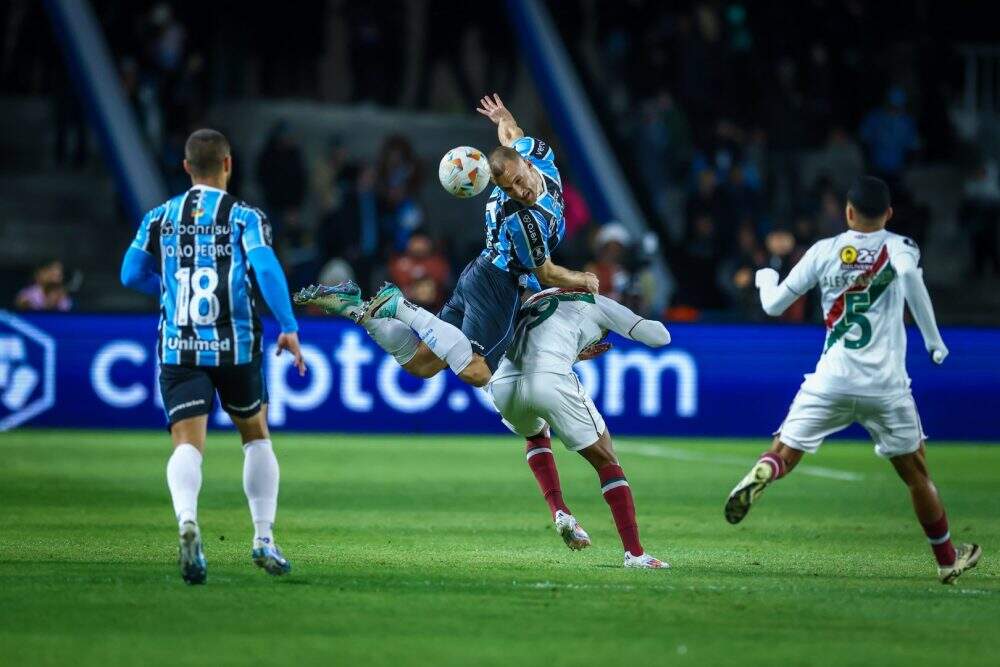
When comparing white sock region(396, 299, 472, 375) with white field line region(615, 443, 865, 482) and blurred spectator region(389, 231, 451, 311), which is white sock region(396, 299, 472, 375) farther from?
blurred spectator region(389, 231, 451, 311)

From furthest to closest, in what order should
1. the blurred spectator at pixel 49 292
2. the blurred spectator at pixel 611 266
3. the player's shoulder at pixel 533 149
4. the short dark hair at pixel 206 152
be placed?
the blurred spectator at pixel 611 266
the blurred spectator at pixel 49 292
the player's shoulder at pixel 533 149
the short dark hair at pixel 206 152

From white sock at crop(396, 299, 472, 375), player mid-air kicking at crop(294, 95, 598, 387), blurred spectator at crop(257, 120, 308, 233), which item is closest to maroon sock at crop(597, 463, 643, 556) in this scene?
player mid-air kicking at crop(294, 95, 598, 387)

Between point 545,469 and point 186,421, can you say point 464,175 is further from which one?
point 186,421

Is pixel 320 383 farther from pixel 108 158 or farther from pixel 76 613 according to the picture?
pixel 76 613

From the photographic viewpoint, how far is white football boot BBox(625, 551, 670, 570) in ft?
30.2

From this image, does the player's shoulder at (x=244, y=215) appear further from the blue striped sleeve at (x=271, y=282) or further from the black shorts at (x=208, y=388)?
the black shorts at (x=208, y=388)

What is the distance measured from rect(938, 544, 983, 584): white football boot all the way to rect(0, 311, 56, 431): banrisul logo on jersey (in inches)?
477

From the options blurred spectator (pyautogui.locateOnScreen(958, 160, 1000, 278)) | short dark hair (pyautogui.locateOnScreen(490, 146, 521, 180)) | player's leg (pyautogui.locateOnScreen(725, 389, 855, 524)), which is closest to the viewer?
player's leg (pyautogui.locateOnScreen(725, 389, 855, 524))

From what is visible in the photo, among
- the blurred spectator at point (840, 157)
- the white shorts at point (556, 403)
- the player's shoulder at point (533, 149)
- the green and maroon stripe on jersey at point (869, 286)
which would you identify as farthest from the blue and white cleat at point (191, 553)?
the blurred spectator at point (840, 157)

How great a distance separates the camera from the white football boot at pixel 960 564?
890cm

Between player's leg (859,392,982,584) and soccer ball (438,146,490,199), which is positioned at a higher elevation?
soccer ball (438,146,490,199)

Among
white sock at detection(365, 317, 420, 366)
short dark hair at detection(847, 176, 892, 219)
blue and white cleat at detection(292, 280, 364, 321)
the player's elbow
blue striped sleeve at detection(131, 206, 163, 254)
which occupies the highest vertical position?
short dark hair at detection(847, 176, 892, 219)

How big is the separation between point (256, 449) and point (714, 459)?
8945 mm

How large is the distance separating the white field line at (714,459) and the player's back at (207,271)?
800 centimetres
